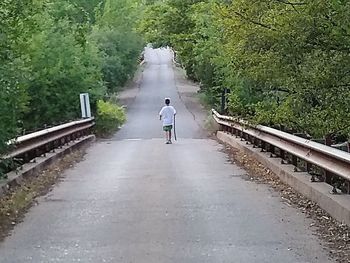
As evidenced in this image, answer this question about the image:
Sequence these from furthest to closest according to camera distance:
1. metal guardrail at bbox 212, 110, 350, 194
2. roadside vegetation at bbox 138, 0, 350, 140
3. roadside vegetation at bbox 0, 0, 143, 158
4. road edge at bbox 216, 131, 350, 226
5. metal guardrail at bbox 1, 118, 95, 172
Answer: metal guardrail at bbox 1, 118, 95, 172, roadside vegetation at bbox 138, 0, 350, 140, roadside vegetation at bbox 0, 0, 143, 158, metal guardrail at bbox 212, 110, 350, 194, road edge at bbox 216, 131, 350, 226

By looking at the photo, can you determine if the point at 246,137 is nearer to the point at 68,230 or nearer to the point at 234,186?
the point at 234,186

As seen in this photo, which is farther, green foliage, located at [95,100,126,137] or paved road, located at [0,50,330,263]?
green foliage, located at [95,100,126,137]

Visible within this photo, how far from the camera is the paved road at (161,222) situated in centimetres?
766

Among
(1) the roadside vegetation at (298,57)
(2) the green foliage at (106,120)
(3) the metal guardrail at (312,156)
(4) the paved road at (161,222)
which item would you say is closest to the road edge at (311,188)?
(3) the metal guardrail at (312,156)

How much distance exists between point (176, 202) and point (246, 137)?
11270mm

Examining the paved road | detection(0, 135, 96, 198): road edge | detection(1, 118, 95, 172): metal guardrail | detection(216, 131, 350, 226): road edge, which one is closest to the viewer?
the paved road

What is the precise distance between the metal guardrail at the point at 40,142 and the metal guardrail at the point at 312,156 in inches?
172

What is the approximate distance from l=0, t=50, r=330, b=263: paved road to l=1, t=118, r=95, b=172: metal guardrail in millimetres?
844

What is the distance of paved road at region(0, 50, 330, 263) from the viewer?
25.1 ft

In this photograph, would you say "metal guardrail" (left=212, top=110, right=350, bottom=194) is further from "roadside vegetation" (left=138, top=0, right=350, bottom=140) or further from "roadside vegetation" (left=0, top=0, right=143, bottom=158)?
"roadside vegetation" (left=0, top=0, right=143, bottom=158)

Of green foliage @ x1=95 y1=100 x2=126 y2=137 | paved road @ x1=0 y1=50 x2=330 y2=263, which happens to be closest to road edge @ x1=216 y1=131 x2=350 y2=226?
paved road @ x1=0 y1=50 x2=330 y2=263

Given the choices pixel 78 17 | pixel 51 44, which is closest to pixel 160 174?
pixel 51 44

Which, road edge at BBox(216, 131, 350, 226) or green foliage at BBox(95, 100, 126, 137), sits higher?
road edge at BBox(216, 131, 350, 226)

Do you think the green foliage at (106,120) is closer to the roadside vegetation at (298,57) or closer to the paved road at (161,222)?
the roadside vegetation at (298,57)
